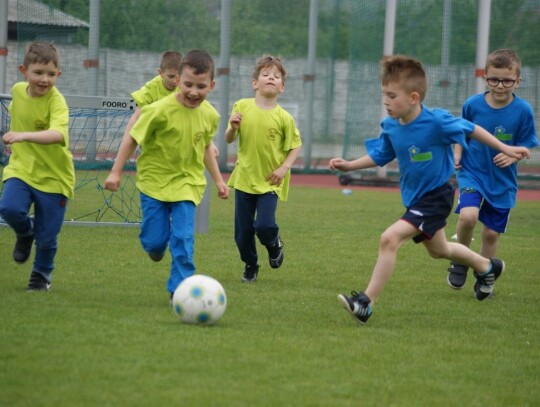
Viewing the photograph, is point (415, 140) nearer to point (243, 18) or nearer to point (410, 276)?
point (410, 276)

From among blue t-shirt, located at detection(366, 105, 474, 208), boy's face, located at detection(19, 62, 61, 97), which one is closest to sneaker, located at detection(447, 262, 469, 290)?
blue t-shirt, located at detection(366, 105, 474, 208)

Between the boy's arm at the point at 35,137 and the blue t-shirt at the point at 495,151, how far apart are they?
3175mm

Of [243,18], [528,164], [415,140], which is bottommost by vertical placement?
[528,164]

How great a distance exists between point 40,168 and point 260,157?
6.10 ft

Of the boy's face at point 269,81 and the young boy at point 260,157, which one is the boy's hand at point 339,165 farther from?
the boy's face at point 269,81

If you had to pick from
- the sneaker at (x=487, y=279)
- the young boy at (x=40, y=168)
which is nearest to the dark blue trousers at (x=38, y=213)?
the young boy at (x=40, y=168)

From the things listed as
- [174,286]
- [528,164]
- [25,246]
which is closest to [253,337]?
[174,286]

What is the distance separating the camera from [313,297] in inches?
285

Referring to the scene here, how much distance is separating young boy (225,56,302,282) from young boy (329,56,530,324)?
1385mm

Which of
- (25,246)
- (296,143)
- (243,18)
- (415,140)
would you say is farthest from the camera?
(243,18)

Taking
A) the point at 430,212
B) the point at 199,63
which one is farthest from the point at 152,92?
the point at 430,212

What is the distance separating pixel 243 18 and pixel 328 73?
2.62 meters

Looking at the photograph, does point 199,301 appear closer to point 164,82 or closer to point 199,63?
point 199,63

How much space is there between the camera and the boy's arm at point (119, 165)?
20.0 ft
